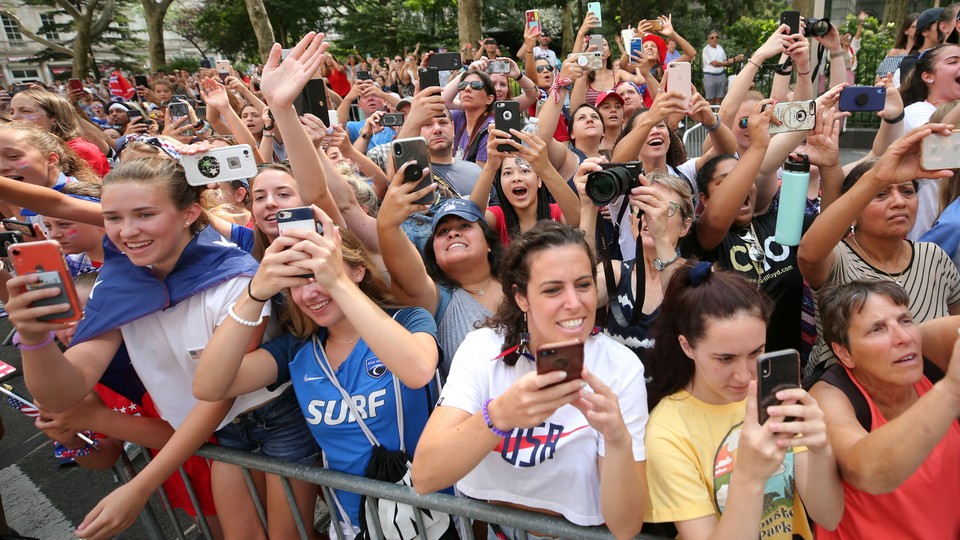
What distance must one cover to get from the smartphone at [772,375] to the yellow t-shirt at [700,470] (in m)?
0.40

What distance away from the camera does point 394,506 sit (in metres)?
2.04

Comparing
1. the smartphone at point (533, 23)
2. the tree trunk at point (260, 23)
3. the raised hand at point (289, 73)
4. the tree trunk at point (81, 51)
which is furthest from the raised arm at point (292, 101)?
the tree trunk at point (81, 51)

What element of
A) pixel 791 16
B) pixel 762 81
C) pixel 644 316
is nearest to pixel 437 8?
pixel 762 81

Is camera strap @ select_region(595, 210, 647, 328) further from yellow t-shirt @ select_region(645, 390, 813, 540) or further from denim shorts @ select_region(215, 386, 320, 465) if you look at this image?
denim shorts @ select_region(215, 386, 320, 465)

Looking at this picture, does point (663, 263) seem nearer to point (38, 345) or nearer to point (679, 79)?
point (679, 79)

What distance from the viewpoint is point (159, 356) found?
2236 millimetres

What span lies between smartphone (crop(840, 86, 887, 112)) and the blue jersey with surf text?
2170 millimetres

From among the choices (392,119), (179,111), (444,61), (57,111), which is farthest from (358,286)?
(57,111)

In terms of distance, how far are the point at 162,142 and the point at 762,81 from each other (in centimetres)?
1148

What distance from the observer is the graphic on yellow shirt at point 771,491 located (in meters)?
1.73

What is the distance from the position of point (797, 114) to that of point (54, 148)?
409cm

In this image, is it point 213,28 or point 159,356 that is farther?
point 213,28

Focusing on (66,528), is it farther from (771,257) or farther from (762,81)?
(762,81)

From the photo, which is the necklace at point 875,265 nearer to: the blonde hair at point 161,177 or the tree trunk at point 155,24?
the blonde hair at point 161,177
